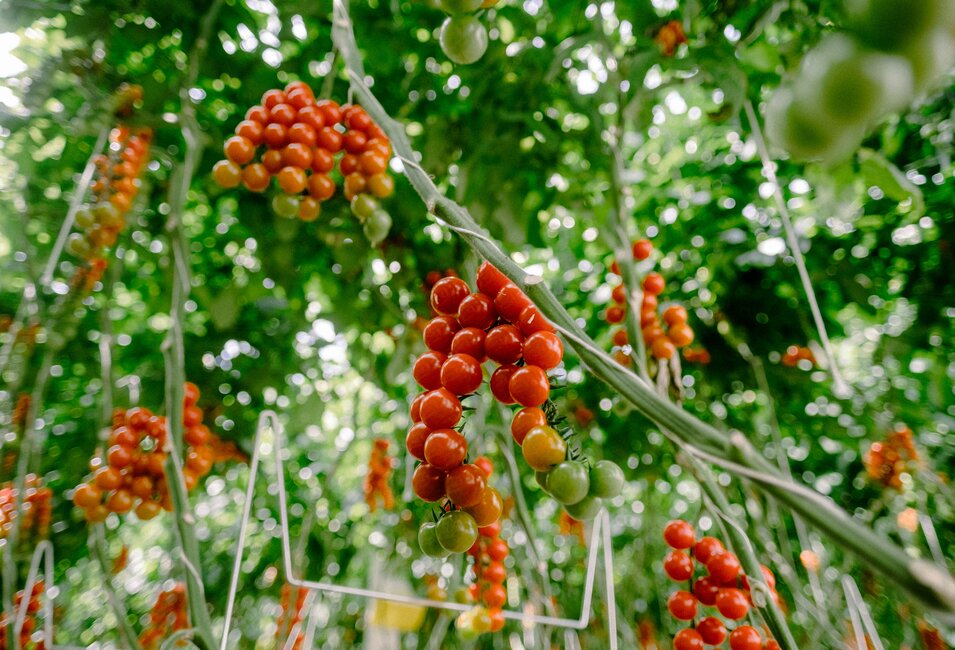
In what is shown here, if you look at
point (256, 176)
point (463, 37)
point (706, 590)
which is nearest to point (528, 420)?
point (463, 37)

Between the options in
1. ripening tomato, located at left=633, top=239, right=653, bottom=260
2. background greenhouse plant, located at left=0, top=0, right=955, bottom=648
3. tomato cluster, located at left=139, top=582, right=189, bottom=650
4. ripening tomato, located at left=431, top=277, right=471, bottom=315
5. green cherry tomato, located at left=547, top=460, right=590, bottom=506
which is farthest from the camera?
tomato cluster, located at left=139, top=582, right=189, bottom=650

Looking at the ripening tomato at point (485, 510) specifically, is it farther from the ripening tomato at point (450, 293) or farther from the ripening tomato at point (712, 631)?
the ripening tomato at point (712, 631)

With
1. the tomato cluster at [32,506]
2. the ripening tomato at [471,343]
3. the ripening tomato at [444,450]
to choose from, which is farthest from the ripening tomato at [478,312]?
the tomato cluster at [32,506]

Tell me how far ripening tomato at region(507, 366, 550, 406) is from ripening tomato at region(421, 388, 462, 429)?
0.06 metres

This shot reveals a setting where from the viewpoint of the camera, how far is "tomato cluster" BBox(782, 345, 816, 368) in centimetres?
196

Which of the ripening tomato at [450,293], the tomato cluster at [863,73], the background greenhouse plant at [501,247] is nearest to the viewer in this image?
the tomato cluster at [863,73]

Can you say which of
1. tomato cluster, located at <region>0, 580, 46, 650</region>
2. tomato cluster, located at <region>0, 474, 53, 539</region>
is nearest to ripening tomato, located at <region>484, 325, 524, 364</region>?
tomato cluster, located at <region>0, 474, 53, 539</region>

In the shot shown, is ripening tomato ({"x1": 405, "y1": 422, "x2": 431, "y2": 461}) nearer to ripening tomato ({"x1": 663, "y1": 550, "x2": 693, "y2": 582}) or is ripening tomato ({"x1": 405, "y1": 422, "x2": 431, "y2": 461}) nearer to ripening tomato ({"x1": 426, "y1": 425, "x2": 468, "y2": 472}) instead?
ripening tomato ({"x1": 426, "y1": 425, "x2": 468, "y2": 472})

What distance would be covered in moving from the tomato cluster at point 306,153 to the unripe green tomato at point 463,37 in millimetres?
378

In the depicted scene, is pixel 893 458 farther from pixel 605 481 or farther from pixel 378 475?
pixel 605 481

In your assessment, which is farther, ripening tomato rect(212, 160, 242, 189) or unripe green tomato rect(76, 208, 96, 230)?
unripe green tomato rect(76, 208, 96, 230)

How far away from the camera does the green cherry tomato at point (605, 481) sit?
0.60m

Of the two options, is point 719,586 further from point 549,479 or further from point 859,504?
point 859,504

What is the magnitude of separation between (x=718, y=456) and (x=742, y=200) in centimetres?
174
